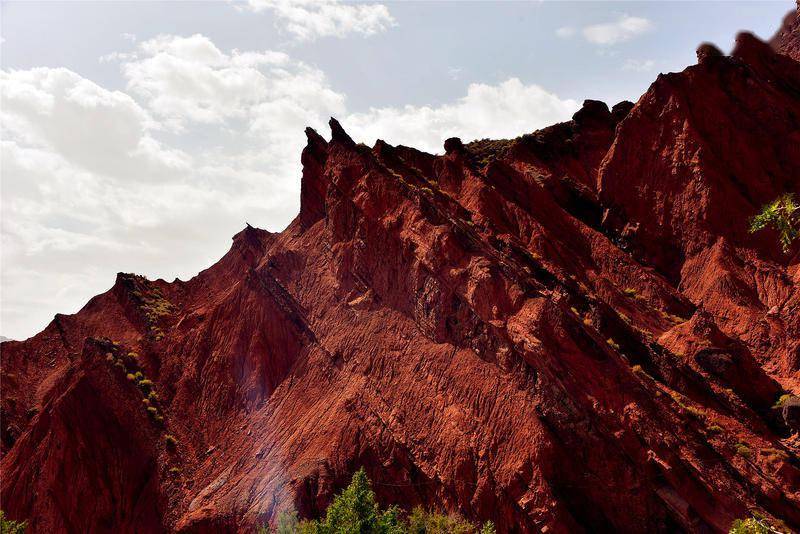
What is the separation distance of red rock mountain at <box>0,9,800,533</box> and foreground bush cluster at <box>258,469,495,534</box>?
164cm

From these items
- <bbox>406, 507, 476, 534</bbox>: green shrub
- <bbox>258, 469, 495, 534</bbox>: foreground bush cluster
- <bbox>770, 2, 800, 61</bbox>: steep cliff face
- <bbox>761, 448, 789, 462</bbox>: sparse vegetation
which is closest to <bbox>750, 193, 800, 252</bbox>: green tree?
<bbox>258, 469, 495, 534</bbox>: foreground bush cluster

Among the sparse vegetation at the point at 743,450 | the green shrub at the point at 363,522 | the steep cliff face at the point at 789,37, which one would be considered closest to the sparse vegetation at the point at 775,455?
the sparse vegetation at the point at 743,450

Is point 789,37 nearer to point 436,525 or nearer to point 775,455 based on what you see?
point 775,455

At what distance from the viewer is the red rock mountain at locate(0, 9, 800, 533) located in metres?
25.3

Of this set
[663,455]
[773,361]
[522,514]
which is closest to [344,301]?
[522,514]

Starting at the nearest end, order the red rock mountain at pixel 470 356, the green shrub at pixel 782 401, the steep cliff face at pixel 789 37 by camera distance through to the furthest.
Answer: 1. the red rock mountain at pixel 470 356
2. the green shrub at pixel 782 401
3. the steep cliff face at pixel 789 37

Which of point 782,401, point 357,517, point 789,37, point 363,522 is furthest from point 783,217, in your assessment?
point 789,37

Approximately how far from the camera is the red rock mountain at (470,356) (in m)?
25.3

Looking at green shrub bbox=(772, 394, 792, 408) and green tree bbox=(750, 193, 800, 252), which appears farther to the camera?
green shrub bbox=(772, 394, 792, 408)

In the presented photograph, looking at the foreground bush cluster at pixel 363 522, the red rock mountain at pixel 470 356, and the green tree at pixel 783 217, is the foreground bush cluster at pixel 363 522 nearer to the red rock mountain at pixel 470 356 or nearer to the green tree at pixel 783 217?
the red rock mountain at pixel 470 356

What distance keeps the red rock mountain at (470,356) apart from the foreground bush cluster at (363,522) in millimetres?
1637

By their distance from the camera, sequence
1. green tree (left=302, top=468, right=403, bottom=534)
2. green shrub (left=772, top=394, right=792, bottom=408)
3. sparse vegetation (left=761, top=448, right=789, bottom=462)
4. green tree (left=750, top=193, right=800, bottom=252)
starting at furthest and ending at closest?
green shrub (left=772, top=394, right=792, bottom=408)
sparse vegetation (left=761, top=448, right=789, bottom=462)
green tree (left=302, top=468, right=403, bottom=534)
green tree (left=750, top=193, right=800, bottom=252)

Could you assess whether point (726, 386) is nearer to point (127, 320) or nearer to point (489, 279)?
point (489, 279)

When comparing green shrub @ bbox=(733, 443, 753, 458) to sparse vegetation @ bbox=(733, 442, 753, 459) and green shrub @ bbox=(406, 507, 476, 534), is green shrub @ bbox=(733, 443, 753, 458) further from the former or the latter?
green shrub @ bbox=(406, 507, 476, 534)
